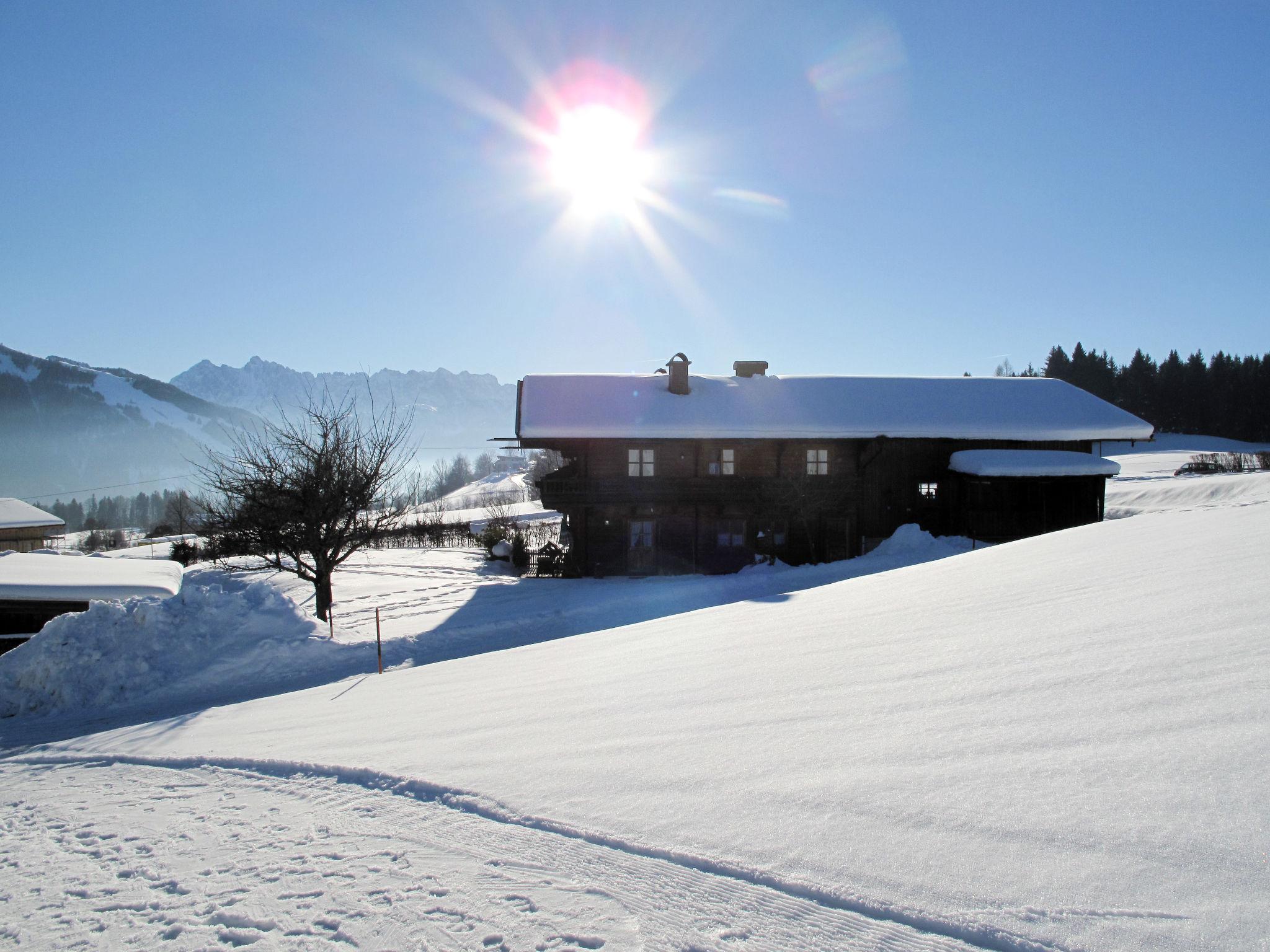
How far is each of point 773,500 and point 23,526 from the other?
156 feet

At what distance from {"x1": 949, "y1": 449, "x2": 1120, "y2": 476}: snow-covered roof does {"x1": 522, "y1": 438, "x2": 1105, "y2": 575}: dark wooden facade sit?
23.4 inches

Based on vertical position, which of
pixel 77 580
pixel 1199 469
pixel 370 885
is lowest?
pixel 370 885

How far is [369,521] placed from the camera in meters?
18.0

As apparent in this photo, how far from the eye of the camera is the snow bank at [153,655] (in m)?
10.5

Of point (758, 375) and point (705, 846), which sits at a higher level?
point (758, 375)

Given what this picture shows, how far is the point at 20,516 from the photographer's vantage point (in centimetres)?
4162

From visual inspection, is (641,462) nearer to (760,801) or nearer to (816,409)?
(816,409)

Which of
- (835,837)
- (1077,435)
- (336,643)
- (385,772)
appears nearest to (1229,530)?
(835,837)

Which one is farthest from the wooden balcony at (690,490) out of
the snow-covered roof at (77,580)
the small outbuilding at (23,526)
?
the small outbuilding at (23,526)

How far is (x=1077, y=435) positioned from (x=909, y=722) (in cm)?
2752

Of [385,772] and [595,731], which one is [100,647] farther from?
[595,731]

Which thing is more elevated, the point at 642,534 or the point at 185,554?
the point at 642,534

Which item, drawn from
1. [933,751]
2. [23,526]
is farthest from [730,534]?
[23,526]

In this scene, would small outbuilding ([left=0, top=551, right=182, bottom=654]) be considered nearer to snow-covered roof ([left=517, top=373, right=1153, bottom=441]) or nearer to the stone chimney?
snow-covered roof ([left=517, top=373, right=1153, bottom=441])
